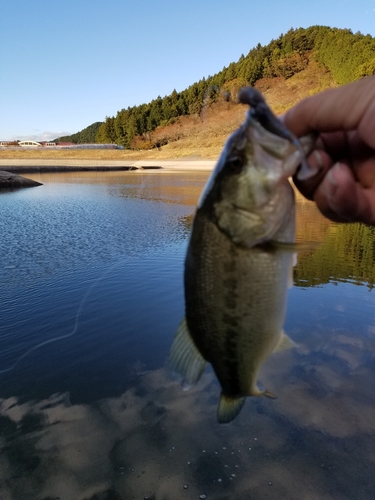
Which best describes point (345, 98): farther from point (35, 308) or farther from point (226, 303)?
point (35, 308)

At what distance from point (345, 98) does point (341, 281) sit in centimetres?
964

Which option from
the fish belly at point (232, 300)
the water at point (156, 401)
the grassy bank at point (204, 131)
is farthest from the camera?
the grassy bank at point (204, 131)

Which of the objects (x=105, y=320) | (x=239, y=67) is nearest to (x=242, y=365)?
(x=105, y=320)

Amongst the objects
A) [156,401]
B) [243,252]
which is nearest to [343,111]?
[243,252]

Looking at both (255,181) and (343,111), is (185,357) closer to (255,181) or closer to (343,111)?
(255,181)

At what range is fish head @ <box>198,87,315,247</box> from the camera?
1.90 m

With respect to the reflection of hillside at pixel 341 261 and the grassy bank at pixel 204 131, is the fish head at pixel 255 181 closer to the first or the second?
the reflection of hillside at pixel 341 261

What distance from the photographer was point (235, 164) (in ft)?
6.40

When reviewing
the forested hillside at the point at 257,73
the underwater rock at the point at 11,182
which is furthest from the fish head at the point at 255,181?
the forested hillside at the point at 257,73

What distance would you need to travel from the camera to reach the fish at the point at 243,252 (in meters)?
1.92

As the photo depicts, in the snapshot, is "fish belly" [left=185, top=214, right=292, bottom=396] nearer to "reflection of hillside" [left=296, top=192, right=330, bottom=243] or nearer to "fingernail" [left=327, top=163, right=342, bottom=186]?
"fingernail" [left=327, top=163, right=342, bottom=186]

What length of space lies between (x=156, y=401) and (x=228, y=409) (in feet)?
12.8

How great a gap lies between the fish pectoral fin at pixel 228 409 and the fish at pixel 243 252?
0.02m

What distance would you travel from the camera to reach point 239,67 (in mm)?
127750
